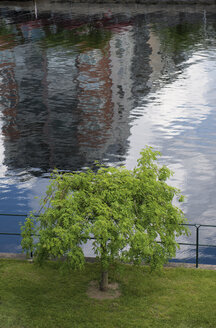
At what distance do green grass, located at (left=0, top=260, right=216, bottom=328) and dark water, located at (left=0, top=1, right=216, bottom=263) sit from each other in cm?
577

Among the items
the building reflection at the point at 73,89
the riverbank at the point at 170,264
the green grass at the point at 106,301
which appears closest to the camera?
the green grass at the point at 106,301

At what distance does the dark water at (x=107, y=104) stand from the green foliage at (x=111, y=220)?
7875 millimetres

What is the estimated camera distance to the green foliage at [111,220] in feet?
62.4

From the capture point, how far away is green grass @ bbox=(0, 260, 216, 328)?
19.5 m

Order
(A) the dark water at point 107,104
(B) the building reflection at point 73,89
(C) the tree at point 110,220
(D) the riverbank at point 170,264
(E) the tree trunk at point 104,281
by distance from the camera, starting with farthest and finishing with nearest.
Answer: (B) the building reflection at point 73,89
(A) the dark water at point 107,104
(D) the riverbank at point 170,264
(E) the tree trunk at point 104,281
(C) the tree at point 110,220

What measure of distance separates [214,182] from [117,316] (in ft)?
53.9

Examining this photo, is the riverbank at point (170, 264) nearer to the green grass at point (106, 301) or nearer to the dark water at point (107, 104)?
the green grass at point (106, 301)

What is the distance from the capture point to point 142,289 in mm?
21562

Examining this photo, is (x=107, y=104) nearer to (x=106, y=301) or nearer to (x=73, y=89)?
(x=73, y=89)

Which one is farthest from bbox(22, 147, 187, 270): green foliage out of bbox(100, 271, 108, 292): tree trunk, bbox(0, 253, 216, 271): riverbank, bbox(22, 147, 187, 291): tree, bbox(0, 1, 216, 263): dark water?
bbox(0, 1, 216, 263): dark water

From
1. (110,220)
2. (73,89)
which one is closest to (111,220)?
(110,220)

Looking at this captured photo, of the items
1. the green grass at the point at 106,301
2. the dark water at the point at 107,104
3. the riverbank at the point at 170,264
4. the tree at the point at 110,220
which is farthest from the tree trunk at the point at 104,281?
the dark water at the point at 107,104

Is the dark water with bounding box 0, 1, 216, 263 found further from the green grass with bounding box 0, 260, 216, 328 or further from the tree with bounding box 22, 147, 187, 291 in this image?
the tree with bounding box 22, 147, 187, 291

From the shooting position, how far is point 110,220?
63.7 feet
